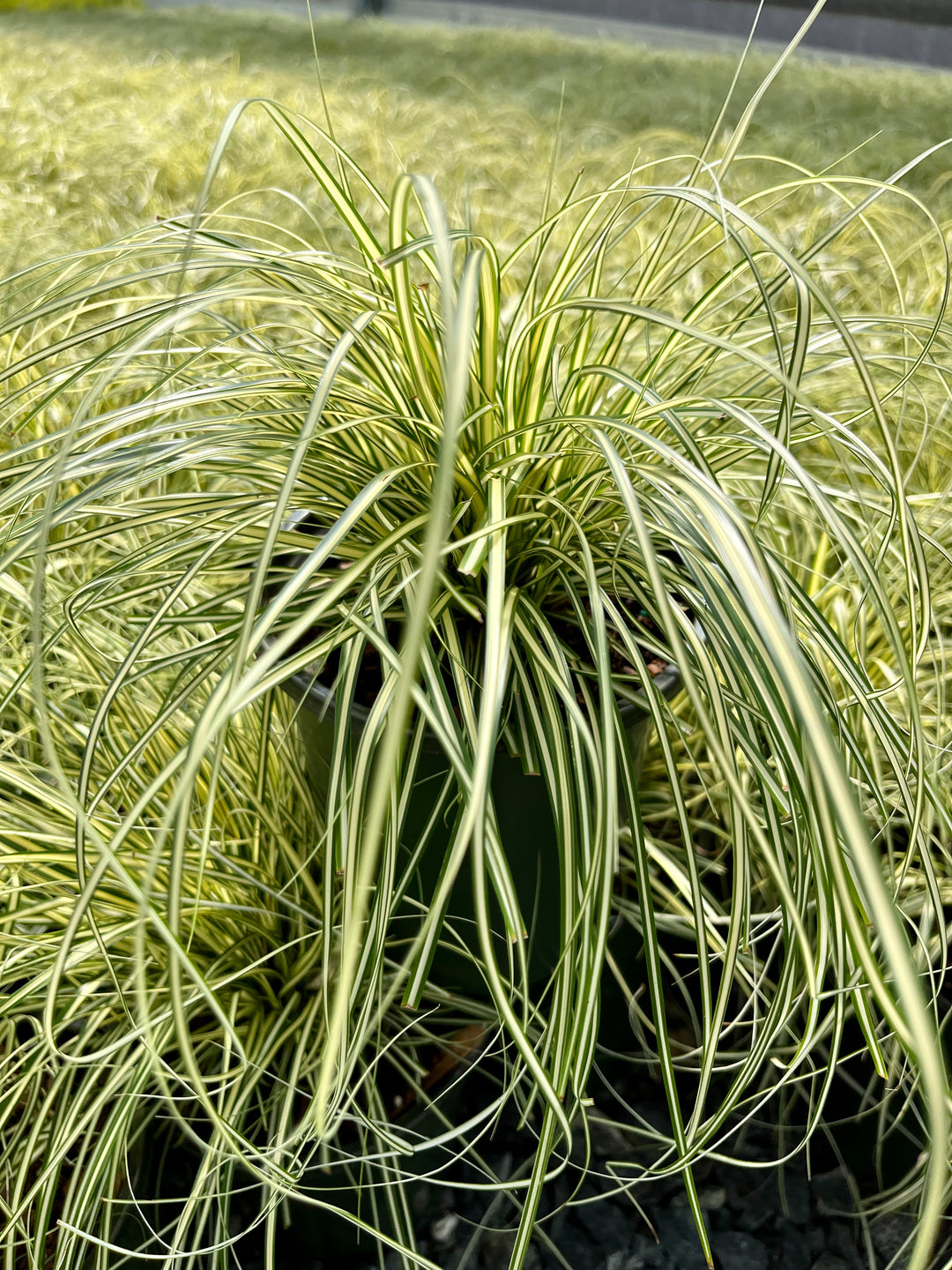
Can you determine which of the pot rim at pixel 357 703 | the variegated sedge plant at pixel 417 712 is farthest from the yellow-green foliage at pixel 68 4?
the pot rim at pixel 357 703

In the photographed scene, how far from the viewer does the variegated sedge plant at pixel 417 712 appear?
0.46m

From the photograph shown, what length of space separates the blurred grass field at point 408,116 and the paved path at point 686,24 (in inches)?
7.8

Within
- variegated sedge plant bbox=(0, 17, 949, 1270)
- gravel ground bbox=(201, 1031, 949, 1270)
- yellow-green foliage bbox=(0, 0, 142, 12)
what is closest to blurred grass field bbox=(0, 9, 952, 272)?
variegated sedge plant bbox=(0, 17, 949, 1270)

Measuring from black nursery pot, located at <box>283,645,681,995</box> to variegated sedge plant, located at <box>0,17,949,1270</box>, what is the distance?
2cm

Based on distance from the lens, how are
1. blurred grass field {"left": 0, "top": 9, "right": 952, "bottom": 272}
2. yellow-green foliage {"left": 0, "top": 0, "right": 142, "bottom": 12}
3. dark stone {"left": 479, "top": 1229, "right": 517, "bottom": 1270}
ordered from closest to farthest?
dark stone {"left": 479, "top": 1229, "right": 517, "bottom": 1270}, blurred grass field {"left": 0, "top": 9, "right": 952, "bottom": 272}, yellow-green foliage {"left": 0, "top": 0, "right": 142, "bottom": 12}

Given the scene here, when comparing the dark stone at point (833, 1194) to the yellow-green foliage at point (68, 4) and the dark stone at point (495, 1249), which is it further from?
the yellow-green foliage at point (68, 4)

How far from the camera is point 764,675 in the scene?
515 mm

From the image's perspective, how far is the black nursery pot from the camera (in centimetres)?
63

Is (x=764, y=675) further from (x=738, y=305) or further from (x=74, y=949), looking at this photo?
(x=738, y=305)

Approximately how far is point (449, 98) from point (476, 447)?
3.03 meters

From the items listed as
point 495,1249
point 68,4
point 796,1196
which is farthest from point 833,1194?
point 68,4

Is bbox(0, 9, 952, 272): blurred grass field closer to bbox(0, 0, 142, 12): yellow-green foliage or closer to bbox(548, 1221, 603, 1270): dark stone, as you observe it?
bbox(548, 1221, 603, 1270): dark stone

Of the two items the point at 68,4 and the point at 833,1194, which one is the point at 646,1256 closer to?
the point at 833,1194

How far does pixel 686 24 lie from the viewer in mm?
4344
